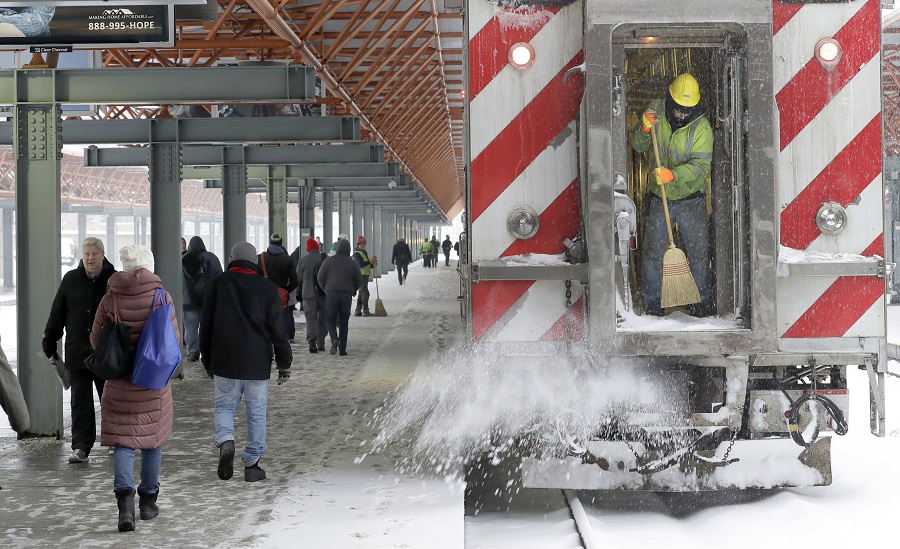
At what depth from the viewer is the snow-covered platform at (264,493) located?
582 centimetres

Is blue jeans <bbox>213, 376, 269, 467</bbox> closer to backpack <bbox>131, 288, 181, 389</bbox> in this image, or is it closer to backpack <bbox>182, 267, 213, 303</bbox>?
backpack <bbox>131, 288, 181, 389</bbox>

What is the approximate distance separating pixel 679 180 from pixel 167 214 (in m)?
9.34

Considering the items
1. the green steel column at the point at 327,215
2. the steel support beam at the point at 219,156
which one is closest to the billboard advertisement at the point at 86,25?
the steel support beam at the point at 219,156

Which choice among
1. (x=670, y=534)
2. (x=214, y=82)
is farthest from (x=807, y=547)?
(x=214, y=82)

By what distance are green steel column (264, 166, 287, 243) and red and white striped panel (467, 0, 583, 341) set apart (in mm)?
18159

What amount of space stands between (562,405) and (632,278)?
2.59 ft

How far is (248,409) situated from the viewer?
7301mm

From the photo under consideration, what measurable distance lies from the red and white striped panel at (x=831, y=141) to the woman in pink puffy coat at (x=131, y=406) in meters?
3.36

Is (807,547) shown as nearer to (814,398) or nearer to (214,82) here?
(814,398)

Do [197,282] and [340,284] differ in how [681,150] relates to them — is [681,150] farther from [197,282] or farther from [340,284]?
[340,284]

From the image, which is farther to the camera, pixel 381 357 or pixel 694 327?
pixel 381 357

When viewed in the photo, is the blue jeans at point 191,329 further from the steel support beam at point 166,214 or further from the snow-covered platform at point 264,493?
the snow-covered platform at point 264,493

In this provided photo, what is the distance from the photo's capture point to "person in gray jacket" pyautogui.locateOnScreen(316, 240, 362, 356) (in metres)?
15.3

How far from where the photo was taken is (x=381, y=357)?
15406mm
